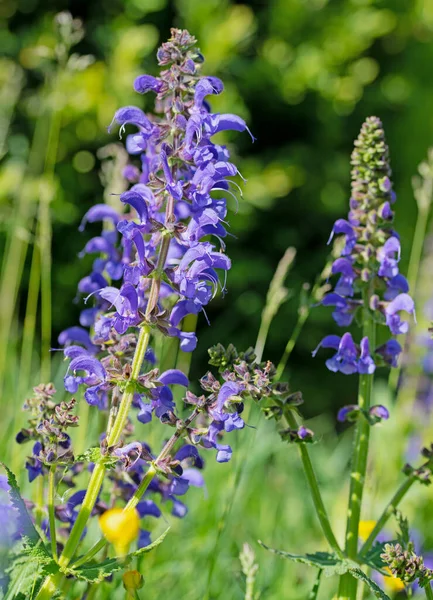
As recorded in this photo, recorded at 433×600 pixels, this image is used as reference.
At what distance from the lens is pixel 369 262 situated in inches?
72.4

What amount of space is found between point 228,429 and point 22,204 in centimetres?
287

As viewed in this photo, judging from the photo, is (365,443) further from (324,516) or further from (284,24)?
(284,24)

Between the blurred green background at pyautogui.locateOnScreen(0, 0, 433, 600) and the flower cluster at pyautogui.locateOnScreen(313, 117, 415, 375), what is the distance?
7.35 ft

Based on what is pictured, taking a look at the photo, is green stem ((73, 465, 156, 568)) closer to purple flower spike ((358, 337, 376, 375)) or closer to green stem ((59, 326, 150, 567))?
green stem ((59, 326, 150, 567))

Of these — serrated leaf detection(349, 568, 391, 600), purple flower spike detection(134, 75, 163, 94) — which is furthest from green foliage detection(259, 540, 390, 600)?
purple flower spike detection(134, 75, 163, 94)

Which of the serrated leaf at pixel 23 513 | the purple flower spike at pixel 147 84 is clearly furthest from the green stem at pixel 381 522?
the purple flower spike at pixel 147 84

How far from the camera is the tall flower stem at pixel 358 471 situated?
1709 mm

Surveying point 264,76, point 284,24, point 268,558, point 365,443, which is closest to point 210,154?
point 365,443

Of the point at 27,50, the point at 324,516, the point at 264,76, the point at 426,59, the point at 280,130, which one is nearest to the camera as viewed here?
the point at 324,516

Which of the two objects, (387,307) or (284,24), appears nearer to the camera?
(387,307)

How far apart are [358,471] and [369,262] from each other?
51 cm

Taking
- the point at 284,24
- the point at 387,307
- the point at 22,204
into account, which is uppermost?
the point at 284,24

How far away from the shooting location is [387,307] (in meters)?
1.84

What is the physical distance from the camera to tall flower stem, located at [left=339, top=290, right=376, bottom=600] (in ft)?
5.61
